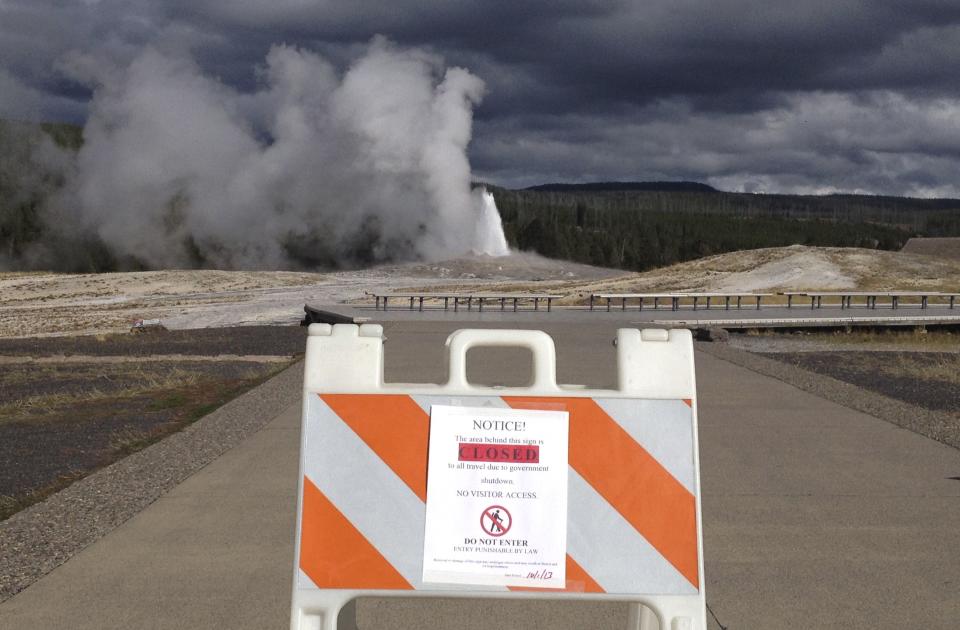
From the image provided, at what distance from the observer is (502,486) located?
321 cm

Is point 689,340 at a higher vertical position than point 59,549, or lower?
higher

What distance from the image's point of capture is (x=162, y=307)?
39.6 m

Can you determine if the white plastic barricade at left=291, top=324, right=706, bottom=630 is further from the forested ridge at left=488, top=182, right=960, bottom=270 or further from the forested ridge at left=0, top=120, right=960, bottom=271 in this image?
the forested ridge at left=488, top=182, right=960, bottom=270

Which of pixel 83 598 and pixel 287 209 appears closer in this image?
pixel 83 598

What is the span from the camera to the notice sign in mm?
3193

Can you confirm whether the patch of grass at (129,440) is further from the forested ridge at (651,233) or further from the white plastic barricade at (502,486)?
the forested ridge at (651,233)

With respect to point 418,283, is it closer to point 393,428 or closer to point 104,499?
point 104,499

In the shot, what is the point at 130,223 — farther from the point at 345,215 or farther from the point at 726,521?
the point at 726,521

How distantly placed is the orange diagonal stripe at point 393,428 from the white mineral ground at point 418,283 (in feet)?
97.8

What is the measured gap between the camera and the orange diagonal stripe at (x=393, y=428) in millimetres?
3262

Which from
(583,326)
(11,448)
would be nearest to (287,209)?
(583,326)

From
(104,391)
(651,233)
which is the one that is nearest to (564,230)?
(651,233)

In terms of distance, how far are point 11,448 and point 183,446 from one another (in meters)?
1.78

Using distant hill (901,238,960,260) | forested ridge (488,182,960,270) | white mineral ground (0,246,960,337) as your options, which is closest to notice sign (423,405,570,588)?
white mineral ground (0,246,960,337)
